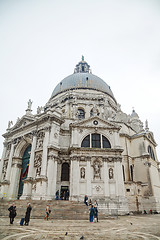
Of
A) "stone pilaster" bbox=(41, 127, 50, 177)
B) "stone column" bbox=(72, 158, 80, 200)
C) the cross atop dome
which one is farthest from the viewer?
the cross atop dome

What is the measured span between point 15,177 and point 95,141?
13897 mm

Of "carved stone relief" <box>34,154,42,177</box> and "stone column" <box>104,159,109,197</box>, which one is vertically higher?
"carved stone relief" <box>34,154,42,177</box>

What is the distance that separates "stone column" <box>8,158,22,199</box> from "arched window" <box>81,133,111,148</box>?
11.6 m

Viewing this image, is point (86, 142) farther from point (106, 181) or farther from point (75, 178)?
point (106, 181)

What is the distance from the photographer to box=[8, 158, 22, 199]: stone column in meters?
27.7

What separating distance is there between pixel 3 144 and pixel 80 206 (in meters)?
20.8

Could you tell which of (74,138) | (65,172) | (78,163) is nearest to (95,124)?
(74,138)

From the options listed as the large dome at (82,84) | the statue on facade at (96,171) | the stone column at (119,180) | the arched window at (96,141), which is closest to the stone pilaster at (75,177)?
the statue on facade at (96,171)

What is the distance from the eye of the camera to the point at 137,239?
7.71 metres

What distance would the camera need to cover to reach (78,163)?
24750 mm

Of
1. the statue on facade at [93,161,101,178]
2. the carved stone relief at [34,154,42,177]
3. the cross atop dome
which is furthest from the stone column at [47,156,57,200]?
the cross atop dome

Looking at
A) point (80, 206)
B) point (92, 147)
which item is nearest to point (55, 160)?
point (92, 147)

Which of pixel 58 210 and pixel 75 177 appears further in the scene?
pixel 75 177

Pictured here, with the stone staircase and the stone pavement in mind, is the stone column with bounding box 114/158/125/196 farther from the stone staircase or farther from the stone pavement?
the stone pavement
